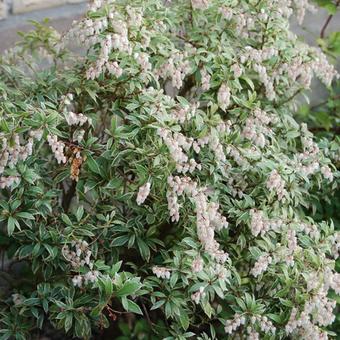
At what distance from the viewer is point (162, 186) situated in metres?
2.22

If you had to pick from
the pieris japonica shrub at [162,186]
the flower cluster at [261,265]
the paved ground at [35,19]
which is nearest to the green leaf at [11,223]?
the pieris japonica shrub at [162,186]

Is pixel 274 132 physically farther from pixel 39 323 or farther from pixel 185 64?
pixel 39 323

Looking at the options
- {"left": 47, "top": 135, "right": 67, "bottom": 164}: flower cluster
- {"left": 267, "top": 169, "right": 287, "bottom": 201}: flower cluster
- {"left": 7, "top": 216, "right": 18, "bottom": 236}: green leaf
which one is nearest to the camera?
{"left": 47, "top": 135, "right": 67, "bottom": 164}: flower cluster

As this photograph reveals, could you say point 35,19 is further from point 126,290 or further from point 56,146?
point 126,290

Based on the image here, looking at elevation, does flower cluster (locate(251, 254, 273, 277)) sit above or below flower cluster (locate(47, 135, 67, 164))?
below

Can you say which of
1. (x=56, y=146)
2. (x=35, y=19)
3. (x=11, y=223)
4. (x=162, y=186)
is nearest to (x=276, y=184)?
(x=162, y=186)

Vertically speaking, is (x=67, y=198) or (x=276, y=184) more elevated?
(x=276, y=184)

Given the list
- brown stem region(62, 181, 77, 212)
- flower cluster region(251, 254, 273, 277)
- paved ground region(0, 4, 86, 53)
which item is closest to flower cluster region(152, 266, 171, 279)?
flower cluster region(251, 254, 273, 277)

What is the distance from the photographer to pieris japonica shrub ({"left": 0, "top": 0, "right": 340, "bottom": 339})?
87.8 inches

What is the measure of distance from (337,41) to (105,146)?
1.41 meters

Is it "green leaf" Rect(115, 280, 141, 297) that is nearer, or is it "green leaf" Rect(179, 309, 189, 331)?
"green leaf" Rect(115, 280, 141, 297)

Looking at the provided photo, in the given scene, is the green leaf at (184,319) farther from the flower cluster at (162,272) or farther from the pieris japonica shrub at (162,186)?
the flower cluster at (162,272)

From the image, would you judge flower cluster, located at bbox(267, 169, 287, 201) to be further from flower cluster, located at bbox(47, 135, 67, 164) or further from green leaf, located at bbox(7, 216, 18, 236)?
green leaf, located at bbox(7, 216, 18, 236)

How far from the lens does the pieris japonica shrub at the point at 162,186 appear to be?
2.23m
